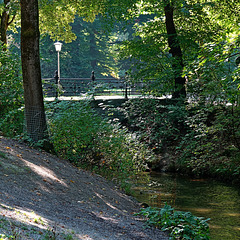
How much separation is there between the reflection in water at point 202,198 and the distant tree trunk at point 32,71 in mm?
3395

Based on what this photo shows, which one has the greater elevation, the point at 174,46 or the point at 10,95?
the point at 174,46

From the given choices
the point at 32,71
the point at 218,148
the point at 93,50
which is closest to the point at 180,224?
the point at 32,71

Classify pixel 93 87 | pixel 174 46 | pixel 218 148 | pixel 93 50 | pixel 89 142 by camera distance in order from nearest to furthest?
pixel 89 142 → pixel 93 87 → pixel 218 148 → pixel 174 46 → pixel 93 50

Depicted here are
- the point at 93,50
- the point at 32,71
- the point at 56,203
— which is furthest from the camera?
the point at 93,50

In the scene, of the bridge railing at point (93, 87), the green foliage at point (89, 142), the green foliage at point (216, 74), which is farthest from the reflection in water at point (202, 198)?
the bridge railing at point (93, 87)

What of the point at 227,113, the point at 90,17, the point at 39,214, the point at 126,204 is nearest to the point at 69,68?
the point at 90,17

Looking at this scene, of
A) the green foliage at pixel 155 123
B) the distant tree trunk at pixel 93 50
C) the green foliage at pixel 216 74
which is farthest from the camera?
the distant tree trunk at pixel 93 50

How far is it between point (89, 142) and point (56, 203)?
446 cm

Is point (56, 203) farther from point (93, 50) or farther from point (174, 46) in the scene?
point (93, 50)

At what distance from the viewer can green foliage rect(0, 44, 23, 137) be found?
432 inches

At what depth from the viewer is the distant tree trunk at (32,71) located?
32.1 feet

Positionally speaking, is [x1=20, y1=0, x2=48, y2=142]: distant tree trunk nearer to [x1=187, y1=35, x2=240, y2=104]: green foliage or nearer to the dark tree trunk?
[x1=187, y1=35, x2=240, y2=104]: green foliage

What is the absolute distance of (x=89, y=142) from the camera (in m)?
10.6

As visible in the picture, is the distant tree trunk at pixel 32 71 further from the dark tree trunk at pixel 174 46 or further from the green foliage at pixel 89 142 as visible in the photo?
the dark tree trunk at pixel 174 46
